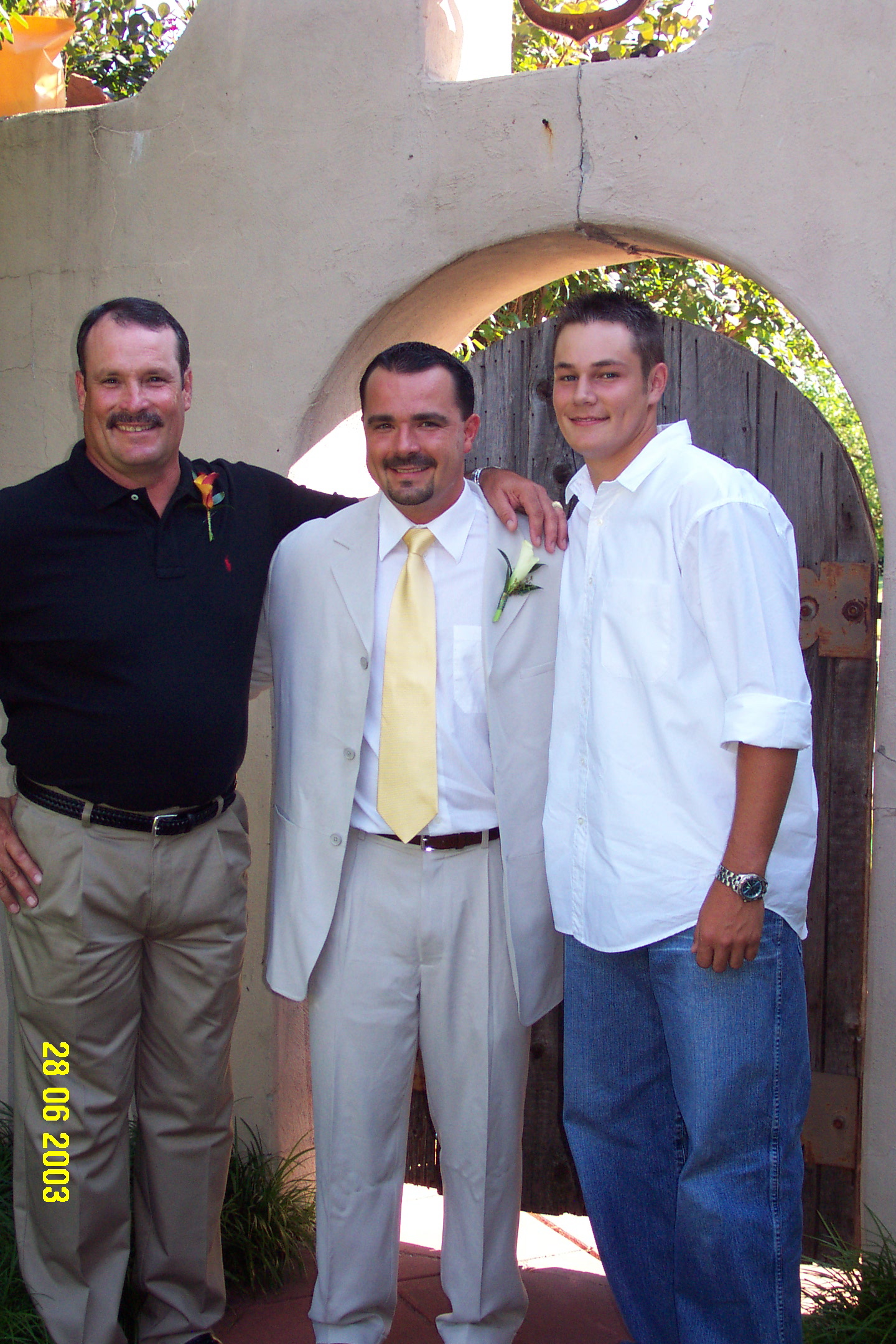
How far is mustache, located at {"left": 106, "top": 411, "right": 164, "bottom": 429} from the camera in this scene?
99.5 inches

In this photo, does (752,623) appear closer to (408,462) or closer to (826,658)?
(408,462)

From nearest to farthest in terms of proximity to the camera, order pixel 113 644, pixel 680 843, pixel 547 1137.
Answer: pixel 680 843 < pixel 113 644 < pixel 547 1137

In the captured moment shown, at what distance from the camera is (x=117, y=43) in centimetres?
606

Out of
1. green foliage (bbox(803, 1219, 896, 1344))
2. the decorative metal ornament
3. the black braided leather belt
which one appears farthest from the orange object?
green foliage (bbox(803, 1219, 896, 1344))

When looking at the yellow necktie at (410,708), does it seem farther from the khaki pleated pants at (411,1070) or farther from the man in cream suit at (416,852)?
the khaki pleated pants at (411,1070)

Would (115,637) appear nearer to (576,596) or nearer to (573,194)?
(576,596)

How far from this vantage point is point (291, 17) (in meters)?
3.25

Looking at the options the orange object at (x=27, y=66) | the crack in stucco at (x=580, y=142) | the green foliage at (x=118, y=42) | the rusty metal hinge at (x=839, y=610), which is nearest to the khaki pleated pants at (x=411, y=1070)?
the rusty metal hinge at (x=839, y=610)

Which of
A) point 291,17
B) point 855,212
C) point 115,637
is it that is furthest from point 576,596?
point 291,17

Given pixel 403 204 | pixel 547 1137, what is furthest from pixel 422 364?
pixel 547 1137

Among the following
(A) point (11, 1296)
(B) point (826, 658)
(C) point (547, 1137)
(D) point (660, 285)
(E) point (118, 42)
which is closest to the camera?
(A) point (11, 1296)

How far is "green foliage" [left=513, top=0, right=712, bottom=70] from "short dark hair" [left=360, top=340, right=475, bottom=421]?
4351mm

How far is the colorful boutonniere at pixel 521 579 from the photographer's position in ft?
8.29

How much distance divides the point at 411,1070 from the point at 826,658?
1488mm
